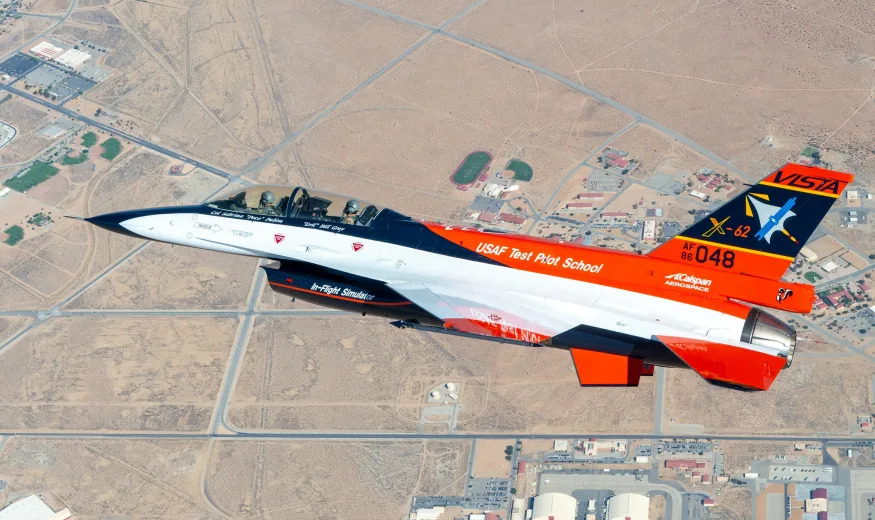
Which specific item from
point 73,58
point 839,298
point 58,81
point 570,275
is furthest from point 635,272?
point 73,58

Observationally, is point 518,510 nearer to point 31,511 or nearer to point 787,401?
point 787,401

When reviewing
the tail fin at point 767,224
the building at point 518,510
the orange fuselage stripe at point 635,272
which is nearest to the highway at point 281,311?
the building at point 518,510

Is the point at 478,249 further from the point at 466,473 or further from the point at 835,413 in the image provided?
the point at 835,413

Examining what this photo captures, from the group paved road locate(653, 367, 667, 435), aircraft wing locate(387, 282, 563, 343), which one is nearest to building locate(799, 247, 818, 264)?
paved road locate(653, 367, 667, 435)

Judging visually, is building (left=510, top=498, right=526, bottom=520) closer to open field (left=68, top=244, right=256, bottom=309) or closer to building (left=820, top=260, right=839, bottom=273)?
open field (left=68, top=244, right=256, bottom=309)

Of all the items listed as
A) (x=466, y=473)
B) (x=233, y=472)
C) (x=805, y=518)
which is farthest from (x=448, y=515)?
(x=805, y=518)

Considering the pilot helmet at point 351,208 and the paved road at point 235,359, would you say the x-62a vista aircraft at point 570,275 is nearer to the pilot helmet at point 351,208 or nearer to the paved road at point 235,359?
the pilot helmet at point 351,208
